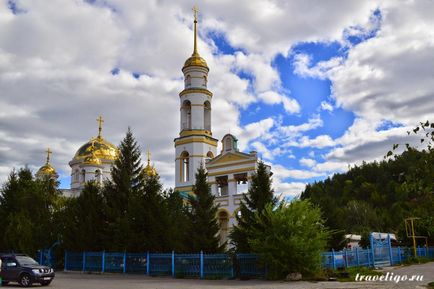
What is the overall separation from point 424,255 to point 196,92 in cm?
2397

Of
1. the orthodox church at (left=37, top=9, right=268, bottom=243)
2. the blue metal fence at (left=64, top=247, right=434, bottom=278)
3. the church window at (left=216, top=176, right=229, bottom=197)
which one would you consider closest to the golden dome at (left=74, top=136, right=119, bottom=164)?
the orthodox church at (left=37, top=9, right=268, bottom=243)

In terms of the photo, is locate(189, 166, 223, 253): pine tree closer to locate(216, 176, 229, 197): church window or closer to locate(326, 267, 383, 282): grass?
locate(326, 267, 383, 282): grass

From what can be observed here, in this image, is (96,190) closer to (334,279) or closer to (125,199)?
(125,199)

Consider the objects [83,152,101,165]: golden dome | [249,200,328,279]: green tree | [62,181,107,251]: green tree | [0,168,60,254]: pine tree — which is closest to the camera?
[249,200,328,279]: green tree

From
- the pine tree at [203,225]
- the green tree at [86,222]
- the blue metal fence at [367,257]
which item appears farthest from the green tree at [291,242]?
the green tree at [86,222]

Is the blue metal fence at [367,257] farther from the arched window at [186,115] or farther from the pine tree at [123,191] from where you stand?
the arched window at [186,115]

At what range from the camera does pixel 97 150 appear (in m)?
60.2

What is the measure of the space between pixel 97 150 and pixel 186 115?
72.0ft

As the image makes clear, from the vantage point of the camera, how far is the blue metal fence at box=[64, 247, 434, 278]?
20.0 meters

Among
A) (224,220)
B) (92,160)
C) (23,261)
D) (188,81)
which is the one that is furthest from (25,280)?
(92,160)

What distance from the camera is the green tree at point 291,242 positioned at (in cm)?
1802

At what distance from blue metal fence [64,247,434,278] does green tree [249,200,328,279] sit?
0.87 metres

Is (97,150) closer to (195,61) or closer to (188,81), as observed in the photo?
(188,81)

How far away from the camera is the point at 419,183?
33.9 feet
